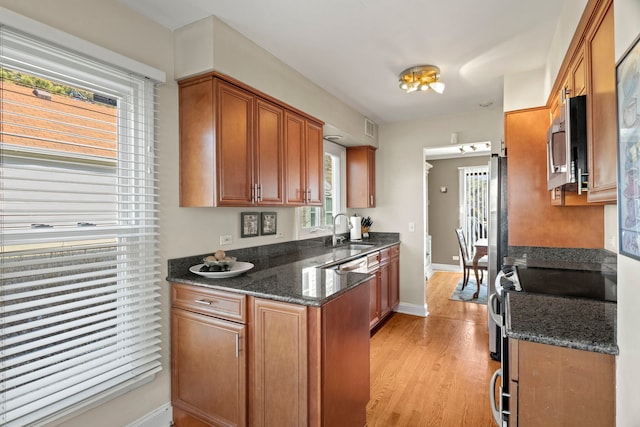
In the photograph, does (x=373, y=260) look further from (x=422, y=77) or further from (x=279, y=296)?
(x=279, y=296)

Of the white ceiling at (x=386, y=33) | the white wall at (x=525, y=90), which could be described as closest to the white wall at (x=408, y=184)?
the white ceiling at (x=386, y=33)

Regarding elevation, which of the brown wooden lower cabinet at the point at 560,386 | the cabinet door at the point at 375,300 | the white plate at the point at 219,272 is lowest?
the cabinet door at the point at 375,300

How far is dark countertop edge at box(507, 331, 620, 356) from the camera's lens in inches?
42.0

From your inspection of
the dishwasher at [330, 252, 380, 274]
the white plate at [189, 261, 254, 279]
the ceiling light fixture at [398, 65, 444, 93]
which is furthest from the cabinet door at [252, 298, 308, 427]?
the ceiling light fixture at [398, 65, 444, 93]

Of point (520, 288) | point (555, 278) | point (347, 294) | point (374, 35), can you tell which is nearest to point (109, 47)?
point (374, 35)

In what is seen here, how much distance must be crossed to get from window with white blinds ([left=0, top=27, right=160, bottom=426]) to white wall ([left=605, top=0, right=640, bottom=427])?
222cm

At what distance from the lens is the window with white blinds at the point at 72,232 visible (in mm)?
1461

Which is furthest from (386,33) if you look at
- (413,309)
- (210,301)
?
(413,309)

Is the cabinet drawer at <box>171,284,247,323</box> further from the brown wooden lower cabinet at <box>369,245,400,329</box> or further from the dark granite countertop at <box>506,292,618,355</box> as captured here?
the brown wooden lower cabinet at <box>369,245,400,329</box>

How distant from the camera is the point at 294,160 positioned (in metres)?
2.84

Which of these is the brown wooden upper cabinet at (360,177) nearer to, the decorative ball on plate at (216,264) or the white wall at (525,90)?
the white wall at (525,90)

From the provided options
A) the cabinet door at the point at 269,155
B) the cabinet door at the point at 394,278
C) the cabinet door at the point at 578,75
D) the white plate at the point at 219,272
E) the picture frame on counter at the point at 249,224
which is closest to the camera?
the cabinet door at the point at 578,75

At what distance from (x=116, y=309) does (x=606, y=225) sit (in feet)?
11.1

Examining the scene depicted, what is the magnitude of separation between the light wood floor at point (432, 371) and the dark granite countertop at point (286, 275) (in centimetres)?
101
